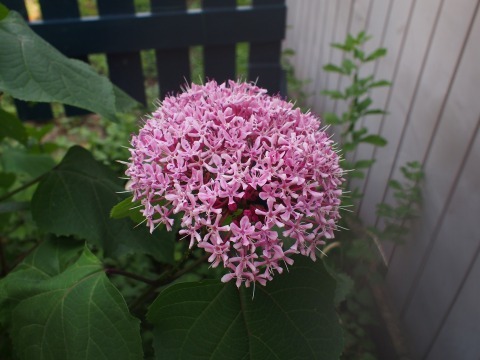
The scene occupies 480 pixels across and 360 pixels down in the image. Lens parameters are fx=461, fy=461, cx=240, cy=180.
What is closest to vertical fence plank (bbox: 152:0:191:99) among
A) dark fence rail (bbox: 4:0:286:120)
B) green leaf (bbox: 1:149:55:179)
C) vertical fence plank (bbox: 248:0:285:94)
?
dark fence rail (bbox: 4:0:286:120)

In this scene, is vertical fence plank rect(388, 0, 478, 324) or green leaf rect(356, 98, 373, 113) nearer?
vertical fence plank rect(388, 0, 478, 324)

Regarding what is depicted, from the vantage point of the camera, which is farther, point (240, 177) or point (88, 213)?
point (88, 213)

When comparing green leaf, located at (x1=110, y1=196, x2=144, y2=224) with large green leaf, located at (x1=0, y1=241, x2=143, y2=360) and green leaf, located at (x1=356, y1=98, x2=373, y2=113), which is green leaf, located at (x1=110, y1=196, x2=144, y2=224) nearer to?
large green leaf, located at (x1=0, y1=241, x2=143, y2=360)

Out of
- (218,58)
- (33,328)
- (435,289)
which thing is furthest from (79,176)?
(218,58)

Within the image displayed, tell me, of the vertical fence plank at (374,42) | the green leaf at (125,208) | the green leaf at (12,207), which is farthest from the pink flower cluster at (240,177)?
the vertical fence plank at (374,42)

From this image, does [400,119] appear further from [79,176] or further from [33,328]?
[33,328]

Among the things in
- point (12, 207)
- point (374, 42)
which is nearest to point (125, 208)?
point (12, 207)

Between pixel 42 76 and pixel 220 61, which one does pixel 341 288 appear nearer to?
pixel 42 76

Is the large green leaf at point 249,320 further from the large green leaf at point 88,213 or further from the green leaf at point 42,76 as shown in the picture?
the green leaf at point 42,76
